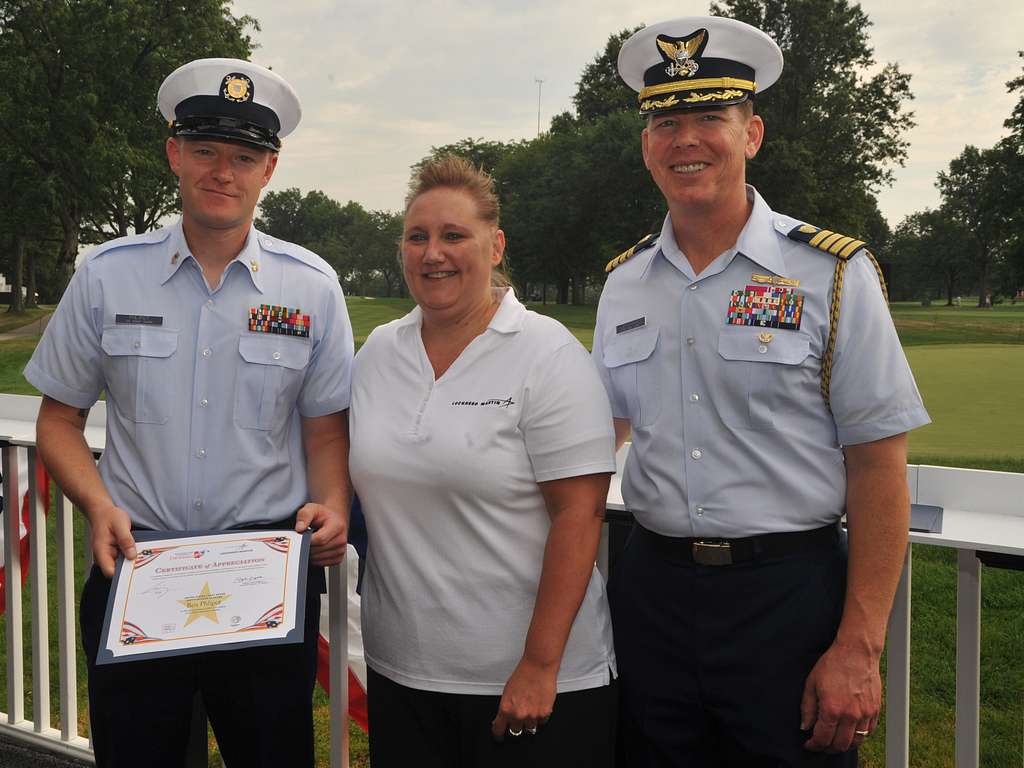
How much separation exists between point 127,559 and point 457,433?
681 millimetres

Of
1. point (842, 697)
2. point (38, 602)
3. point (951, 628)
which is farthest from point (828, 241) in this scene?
point (951, 628)

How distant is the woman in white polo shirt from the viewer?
64.9 inches

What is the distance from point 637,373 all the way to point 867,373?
1.44 ft

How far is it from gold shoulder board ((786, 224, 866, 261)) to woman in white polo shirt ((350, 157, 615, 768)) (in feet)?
1.58

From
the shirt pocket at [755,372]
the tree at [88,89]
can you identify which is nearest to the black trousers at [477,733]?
the shirt pocket at [755,372]

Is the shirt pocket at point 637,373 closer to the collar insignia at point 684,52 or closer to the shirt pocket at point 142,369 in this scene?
the collar insignia at point 684,52

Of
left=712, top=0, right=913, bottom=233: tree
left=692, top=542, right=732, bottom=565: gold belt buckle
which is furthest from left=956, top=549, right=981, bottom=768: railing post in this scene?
left=712, top=0, right=913, bottom=233: tree

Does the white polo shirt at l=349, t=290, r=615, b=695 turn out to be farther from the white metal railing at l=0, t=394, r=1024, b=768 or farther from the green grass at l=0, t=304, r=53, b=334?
the green grass at l=0, t=304, r=53, b=334

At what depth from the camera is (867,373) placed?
5.41ft

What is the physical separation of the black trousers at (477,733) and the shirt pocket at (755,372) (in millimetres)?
585

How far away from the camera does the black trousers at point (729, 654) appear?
1689 millimetres

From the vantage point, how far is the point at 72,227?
2881 cm

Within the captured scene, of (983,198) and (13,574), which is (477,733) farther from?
(983,198)

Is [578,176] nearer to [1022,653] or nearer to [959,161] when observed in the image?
[959,161]
